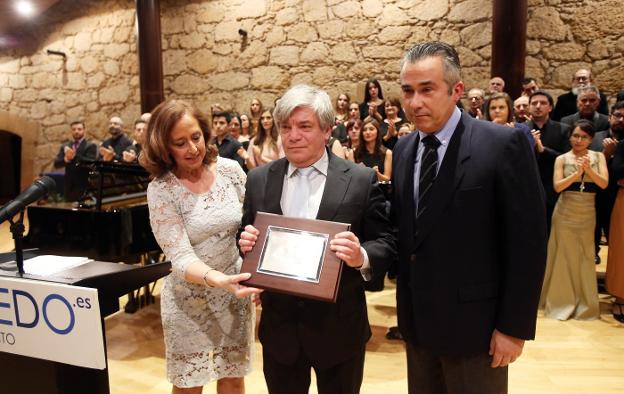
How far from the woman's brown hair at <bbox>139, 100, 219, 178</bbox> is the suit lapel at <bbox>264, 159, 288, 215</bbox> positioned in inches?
17.6

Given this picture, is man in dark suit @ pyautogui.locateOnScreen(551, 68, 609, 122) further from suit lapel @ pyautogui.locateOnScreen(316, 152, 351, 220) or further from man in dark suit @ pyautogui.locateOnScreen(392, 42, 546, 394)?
suit lapel @ pyautogui.locateOnScreen(316, 152, 351, 220)

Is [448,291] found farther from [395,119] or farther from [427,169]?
[395,119]

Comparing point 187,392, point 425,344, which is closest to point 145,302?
point 187,392

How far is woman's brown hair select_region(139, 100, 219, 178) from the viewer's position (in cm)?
189

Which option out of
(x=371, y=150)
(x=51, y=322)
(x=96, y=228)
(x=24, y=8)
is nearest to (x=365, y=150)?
(x=371, y=150)

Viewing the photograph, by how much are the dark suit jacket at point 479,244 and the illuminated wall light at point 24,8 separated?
35.3 feet

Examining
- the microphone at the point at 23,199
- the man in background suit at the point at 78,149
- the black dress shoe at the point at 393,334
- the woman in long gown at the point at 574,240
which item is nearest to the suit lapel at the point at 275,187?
the microphone at the point at 23,199

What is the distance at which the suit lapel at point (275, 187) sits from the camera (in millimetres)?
1656

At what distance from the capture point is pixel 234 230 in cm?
201

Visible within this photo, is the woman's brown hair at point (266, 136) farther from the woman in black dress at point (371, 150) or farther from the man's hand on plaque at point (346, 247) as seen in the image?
the man's hand on plaque at point (346, 247)

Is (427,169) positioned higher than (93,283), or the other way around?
(427,169)

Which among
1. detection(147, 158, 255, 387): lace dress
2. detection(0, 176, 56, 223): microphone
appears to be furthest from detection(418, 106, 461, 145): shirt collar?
detection(0, 176, 56, 223): microphone

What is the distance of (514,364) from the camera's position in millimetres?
3203

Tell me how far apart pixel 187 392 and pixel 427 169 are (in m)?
1.30
